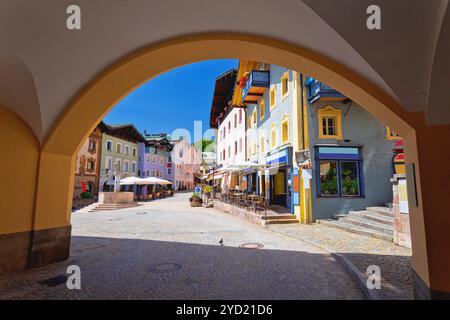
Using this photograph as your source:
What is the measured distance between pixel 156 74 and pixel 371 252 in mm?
6921

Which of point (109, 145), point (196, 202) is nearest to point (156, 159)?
point (109, 145)

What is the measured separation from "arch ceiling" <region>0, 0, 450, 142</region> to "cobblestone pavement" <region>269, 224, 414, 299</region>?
2.81m

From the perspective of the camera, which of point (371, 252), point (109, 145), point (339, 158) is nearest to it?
point (371, 252)

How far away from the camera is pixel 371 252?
658cm

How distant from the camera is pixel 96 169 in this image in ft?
113

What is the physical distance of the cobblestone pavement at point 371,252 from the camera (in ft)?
13.9

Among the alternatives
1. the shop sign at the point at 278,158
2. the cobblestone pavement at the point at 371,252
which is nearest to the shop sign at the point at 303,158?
the shop sign at the point at 278,158

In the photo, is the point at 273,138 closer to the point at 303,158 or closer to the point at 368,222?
the point at 303,158

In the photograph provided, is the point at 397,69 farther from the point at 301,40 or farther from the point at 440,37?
the point at 301,40

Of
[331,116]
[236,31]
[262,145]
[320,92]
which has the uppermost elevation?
[320,92]

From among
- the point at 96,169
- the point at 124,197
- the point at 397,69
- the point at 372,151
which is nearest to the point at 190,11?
the point at 397,69

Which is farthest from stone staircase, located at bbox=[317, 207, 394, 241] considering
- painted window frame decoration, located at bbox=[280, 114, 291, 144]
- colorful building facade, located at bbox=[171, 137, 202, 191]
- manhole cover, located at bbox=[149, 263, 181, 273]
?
colorful building facade, located at bbox=[171, 137, 202, 191]

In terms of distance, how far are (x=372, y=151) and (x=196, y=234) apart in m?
9.33

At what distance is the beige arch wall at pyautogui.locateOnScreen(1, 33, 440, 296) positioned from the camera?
11.7 feet
